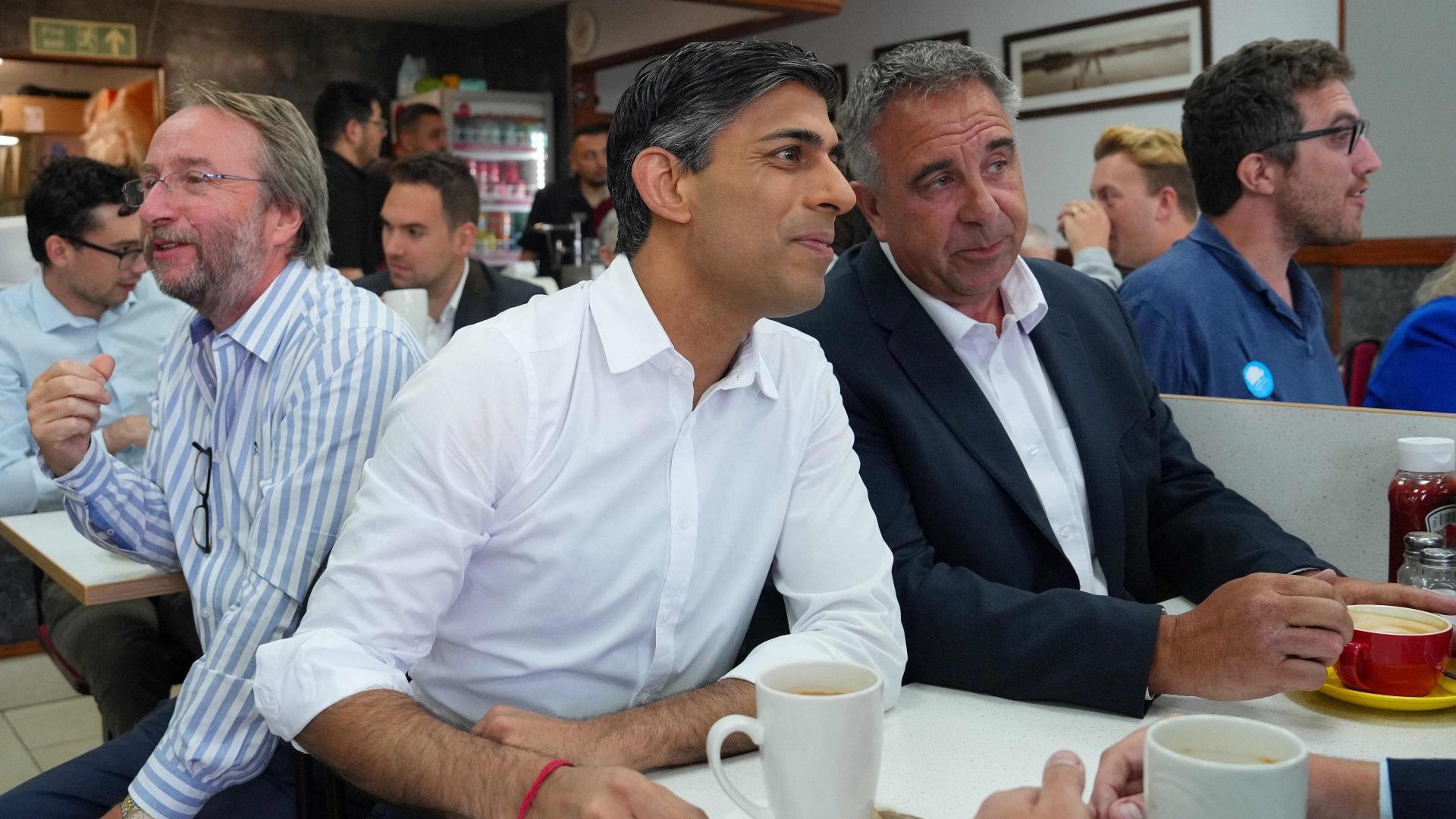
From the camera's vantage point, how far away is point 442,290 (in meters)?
3.90

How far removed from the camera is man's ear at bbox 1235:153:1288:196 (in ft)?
7.57

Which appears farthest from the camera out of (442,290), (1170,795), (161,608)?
(442,290)

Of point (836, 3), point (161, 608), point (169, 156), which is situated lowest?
point (161, 608)

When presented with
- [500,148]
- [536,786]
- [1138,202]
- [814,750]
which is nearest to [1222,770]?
[814,750]

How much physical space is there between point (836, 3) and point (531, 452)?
222 inches

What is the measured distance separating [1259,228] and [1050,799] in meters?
1.86

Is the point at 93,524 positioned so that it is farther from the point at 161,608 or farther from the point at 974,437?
the point at 974,437

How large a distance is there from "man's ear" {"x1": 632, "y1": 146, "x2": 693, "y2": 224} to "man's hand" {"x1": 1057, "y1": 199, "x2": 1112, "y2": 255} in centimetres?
244

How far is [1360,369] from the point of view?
119 inches

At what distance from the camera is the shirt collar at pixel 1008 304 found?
5.39 feet

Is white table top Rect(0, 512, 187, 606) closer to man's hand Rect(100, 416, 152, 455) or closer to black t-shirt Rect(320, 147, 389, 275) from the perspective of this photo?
man's hand Rect(100, 416, 152, 455)

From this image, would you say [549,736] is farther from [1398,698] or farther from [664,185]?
[1398,698]

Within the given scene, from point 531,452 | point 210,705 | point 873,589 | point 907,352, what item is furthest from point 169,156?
point 873,589

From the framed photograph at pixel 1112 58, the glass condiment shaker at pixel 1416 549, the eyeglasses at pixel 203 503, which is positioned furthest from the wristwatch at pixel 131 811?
the framed photograph at pixel 1112 58
